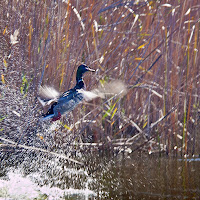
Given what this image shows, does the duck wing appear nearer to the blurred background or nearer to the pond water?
the blurred background

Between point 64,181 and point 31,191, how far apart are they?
298 millimetres

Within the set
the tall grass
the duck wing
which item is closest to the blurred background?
the tall grass

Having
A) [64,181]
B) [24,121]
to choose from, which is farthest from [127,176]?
[24,121]

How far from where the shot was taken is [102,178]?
2988mm

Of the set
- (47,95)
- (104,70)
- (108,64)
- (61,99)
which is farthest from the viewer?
(108,64)

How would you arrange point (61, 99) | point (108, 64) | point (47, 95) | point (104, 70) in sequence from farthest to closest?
point (108, 64), point (104, 70), point (47, 95), point (61, 99)

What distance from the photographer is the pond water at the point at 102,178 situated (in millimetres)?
2674

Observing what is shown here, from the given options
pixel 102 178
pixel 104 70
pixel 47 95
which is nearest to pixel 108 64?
pixel 104 70

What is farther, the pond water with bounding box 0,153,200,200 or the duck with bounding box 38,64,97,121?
the duck with bounding box 38,64,97,121

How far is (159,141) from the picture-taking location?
144 inches

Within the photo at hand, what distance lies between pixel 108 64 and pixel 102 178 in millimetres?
1142

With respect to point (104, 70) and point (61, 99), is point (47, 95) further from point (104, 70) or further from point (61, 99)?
point (104, 70)

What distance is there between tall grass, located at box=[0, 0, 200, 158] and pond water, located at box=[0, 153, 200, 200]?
229mm

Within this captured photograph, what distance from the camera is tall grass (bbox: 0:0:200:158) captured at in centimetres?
333
